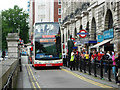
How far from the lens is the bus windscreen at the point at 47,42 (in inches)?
1018

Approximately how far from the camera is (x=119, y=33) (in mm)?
25625

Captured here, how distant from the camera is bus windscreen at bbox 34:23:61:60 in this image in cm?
2586

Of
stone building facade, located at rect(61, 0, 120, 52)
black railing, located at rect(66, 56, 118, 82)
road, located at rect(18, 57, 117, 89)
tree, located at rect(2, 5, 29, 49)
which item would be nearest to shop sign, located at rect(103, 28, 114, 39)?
stone building facade, located at rect(61, 0, 120, 52)

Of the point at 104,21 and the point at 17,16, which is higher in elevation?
the point at 17,16

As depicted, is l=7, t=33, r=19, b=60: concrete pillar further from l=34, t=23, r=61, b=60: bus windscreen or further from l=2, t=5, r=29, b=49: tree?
l=2, t=5, r=29, b=49: tree

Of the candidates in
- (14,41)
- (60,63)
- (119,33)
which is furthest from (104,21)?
(14,41)

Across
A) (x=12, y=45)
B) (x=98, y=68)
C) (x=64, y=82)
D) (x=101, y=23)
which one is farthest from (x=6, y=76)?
(x=101, y=23)

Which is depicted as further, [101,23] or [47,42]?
[101,23]

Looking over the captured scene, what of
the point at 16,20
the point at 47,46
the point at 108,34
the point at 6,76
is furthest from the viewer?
the point at 16,20

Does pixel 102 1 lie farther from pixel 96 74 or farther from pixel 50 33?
pixel 96 74

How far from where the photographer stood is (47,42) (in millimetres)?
26047

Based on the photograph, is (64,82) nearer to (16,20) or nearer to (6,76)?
(6,76)

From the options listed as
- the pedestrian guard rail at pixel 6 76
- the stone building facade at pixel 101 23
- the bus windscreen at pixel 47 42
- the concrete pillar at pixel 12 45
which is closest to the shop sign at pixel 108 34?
the stone building facade at pixel 101 23

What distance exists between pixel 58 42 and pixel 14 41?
12.4 ft
